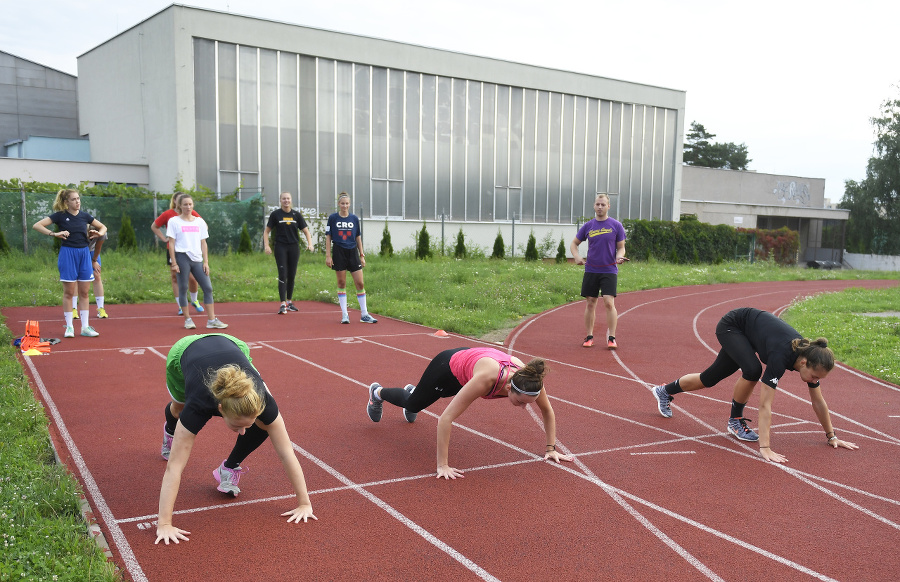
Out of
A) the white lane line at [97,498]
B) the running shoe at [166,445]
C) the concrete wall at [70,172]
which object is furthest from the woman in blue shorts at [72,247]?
the concrete wall at [70,172]

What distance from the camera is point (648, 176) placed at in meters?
36.3

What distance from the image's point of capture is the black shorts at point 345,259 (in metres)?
11.7

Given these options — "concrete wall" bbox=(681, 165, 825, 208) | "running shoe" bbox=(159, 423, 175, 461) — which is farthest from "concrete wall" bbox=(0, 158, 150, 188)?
"concrete wall" bbox=(681, 165, 825, 208)

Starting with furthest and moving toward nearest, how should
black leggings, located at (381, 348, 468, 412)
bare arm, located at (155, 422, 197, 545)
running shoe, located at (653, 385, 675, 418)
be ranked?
running shoe, located at (653, 385, 675, 418) < black leggings, located at (381, 348, 468, 412) < bare arm, located at (155, 422, 197, 545)

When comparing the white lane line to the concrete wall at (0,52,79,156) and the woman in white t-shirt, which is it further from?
the concrete wall at (0,52,79,156)

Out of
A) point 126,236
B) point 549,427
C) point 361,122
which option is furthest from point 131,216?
point 549,427

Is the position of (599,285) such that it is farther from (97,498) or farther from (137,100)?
(137,100)

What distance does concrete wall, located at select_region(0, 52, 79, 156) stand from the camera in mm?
31250

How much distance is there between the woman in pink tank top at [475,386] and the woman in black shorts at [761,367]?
1.65m

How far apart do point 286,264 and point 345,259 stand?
5.90ft

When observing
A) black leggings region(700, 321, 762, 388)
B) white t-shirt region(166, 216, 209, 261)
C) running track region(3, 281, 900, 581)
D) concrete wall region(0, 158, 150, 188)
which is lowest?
running track region(3, 281, 900, 581)

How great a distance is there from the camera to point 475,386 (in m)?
4.52

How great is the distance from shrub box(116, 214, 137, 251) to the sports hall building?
4.23 metres

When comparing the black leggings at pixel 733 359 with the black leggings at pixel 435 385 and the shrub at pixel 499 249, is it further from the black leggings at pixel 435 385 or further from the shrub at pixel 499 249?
the shrub at pixel 499 249
